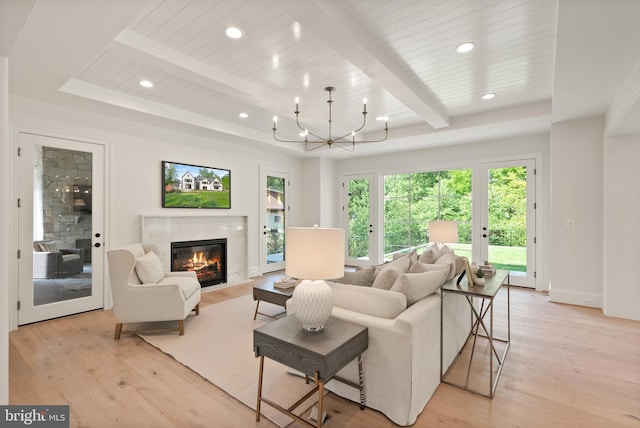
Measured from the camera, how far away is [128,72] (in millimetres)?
3059

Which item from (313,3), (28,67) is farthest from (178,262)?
(313,3)

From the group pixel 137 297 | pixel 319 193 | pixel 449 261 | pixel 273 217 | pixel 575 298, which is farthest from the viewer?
pixel 319 193

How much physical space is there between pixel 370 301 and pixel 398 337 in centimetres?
33

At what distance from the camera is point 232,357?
271 centimetres

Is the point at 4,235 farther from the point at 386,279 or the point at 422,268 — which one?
the point at 422,268

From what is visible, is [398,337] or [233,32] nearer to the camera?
[398,337]

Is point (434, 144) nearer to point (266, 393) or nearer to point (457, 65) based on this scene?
point (457, 65)

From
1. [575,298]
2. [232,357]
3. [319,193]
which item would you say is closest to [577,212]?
[575,298]

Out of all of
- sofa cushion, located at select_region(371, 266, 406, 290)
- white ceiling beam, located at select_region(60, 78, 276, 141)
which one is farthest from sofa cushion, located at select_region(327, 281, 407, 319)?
white ceiling beam, located at select_region(60, 78, 276, 141)

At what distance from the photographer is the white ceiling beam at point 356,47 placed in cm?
192

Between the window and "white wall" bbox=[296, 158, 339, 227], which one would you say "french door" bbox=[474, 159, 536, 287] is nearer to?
the window

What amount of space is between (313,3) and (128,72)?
224cm

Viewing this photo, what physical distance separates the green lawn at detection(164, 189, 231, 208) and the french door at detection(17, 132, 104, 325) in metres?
0.91

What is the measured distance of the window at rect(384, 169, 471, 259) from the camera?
5.64 m
